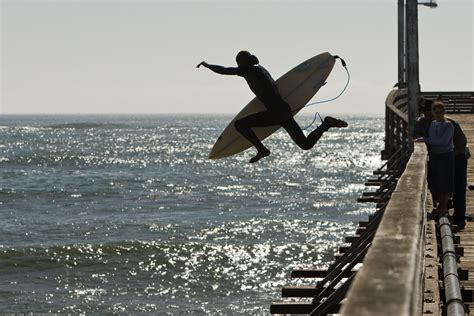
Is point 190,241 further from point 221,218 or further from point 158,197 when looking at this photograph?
point 158,197

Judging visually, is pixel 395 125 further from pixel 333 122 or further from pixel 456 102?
pixel 456 102

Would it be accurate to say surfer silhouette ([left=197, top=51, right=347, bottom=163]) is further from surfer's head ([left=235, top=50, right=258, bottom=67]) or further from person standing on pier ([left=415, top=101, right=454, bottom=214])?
person standing on pier ([left=415, top=101, right=454, bottom=214])

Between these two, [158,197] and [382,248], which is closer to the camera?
[382,248]

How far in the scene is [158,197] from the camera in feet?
190

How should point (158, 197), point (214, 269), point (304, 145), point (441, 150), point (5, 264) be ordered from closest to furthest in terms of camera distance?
point (304, 145) < point (441, 150) < point (214, 269) < point (5, 264) < point (158, 197)

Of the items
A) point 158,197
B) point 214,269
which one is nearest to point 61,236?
point 214,269

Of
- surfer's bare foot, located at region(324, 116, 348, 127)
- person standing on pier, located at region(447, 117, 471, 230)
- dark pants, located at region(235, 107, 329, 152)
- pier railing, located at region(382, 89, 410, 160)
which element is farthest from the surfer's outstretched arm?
pier railing, located at region(382, 89, 410, 160)

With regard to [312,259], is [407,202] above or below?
above

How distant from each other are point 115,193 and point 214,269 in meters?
33.2

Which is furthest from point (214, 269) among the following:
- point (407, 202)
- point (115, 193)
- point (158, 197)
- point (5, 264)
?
point (115, 193)

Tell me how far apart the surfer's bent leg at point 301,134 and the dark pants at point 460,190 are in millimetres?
2098

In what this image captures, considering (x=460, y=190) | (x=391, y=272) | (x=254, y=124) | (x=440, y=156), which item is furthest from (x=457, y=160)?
(x=391, y=272)

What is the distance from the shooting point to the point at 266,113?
11.2 m

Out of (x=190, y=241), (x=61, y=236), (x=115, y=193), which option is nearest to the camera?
(x=190, y=241)
